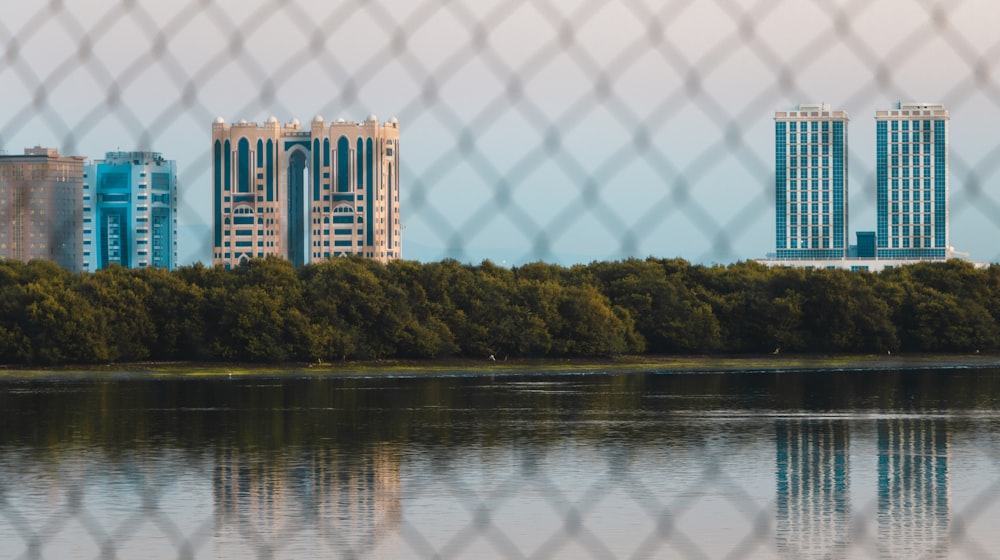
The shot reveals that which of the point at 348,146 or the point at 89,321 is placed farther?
the point at 89,321

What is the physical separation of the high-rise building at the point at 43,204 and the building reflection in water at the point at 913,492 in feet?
69.9

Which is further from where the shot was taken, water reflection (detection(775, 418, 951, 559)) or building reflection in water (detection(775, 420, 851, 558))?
building reflection in water (detection(775, 420, 851, 558))

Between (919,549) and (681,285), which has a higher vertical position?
(681,285)

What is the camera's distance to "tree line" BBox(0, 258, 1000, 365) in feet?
309

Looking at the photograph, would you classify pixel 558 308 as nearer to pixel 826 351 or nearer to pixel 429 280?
pixel 429 280

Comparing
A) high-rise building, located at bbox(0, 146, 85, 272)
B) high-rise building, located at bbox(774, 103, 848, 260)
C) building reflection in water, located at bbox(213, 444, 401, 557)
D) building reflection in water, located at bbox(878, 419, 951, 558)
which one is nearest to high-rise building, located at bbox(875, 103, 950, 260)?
high-rise building, located at bbox(774, 103, 848, 260)

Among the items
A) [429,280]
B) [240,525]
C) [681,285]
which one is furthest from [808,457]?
[429,280]

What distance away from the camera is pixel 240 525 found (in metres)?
29.5

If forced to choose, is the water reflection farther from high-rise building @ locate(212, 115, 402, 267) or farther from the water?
high-rise building @ locate(212, 115, 402, 267)

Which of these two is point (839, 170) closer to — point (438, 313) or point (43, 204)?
point (43, 204)

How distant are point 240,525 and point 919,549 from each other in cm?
1373

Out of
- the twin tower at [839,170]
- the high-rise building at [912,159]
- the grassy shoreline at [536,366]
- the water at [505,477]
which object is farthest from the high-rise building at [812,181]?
the grassy shoreline at [536,366]

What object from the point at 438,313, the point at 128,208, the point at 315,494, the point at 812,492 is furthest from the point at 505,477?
the point at 438,313

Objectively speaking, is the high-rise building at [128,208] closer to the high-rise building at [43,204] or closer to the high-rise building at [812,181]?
the high-rise building at [43,204]
